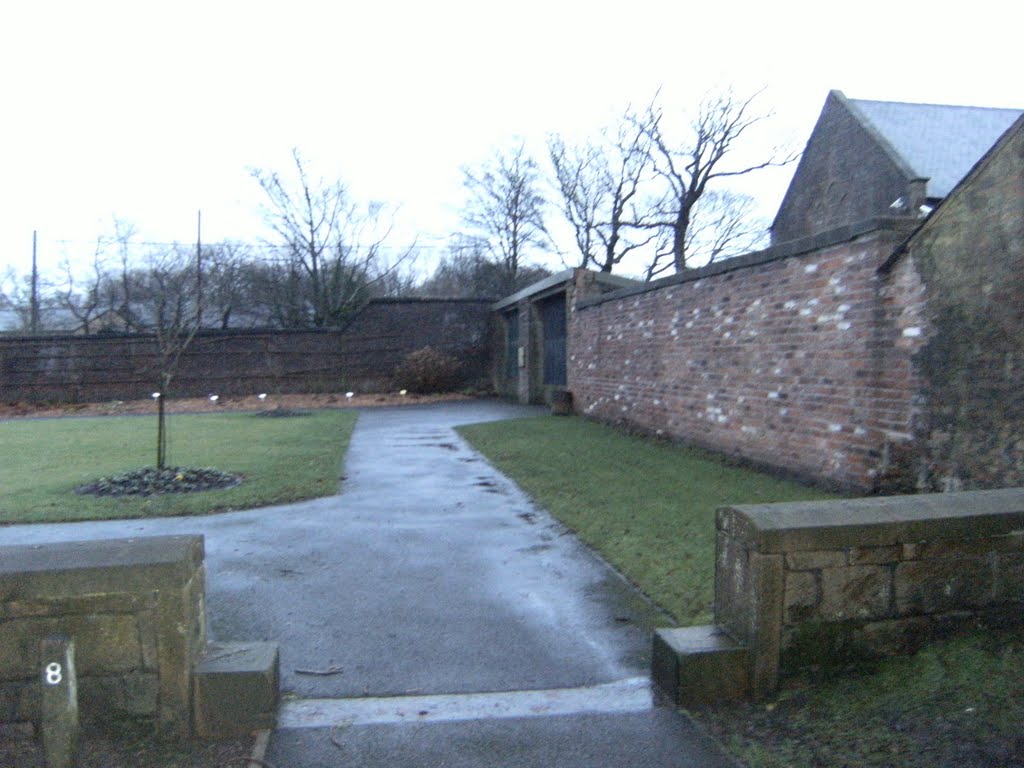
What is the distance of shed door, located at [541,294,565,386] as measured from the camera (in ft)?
66.0

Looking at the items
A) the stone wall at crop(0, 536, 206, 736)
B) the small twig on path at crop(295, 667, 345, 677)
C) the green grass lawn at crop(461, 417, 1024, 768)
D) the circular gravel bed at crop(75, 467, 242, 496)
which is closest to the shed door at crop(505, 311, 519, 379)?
the circular gravel bed at crop(75, 467, 242, 496)

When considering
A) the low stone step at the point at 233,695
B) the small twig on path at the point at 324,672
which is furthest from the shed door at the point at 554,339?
the low stone step at the point at 233,695

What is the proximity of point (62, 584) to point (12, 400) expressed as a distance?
83.4ft

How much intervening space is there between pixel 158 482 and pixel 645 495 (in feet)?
17.4

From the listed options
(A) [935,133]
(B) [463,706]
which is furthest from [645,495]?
(A) [935,133]

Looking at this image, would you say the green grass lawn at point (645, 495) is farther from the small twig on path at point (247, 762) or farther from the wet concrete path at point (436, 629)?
the small twig on path at point (247, 762)

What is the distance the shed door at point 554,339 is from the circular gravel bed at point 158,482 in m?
10.9

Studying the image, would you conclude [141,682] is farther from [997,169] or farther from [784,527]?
[997,169]

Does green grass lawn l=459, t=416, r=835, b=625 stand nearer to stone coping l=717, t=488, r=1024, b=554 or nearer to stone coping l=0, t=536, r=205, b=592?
stone coping l=717, t=488, r=1024, b=554

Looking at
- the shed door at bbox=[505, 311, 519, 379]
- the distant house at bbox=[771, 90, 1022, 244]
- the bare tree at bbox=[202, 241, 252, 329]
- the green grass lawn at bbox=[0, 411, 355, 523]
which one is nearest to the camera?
the green grass lawn at bbox=[0, 411, 355, 523]

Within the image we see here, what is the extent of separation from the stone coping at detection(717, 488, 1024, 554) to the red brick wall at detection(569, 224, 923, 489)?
10.8 feet

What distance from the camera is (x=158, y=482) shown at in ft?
31.2

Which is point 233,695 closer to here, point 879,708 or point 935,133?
point 879,708

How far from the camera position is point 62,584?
3303 mm
